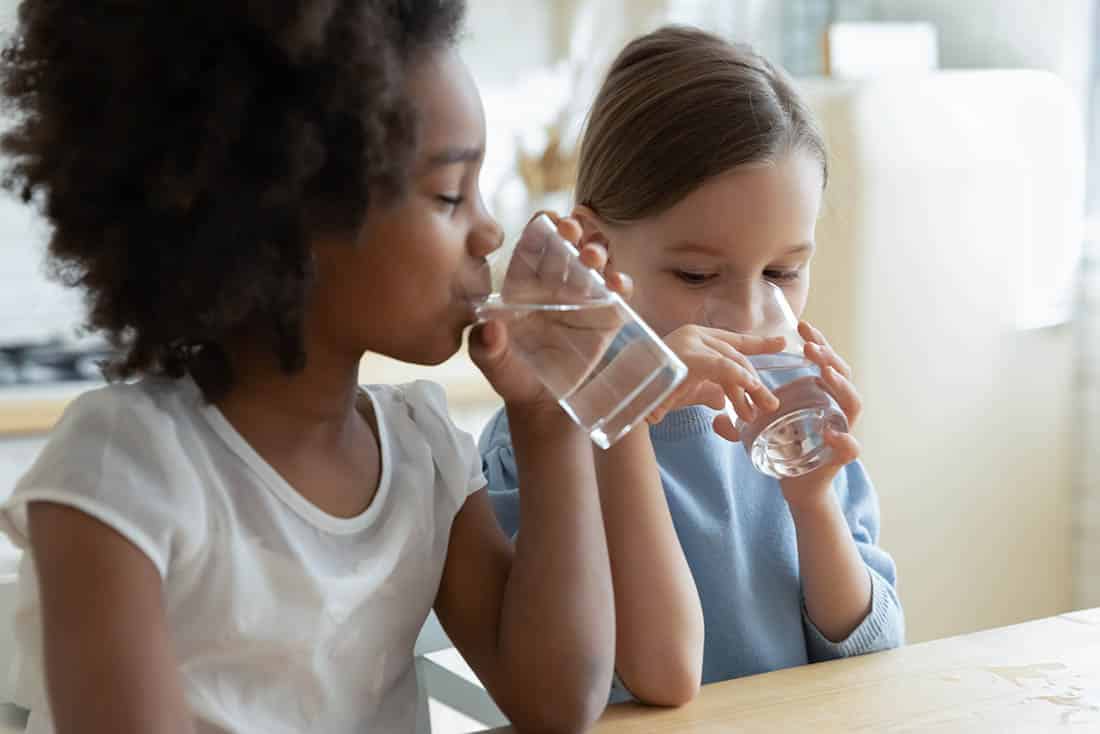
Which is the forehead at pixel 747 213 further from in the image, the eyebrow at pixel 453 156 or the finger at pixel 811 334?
the eyebrow at pixel 453 156

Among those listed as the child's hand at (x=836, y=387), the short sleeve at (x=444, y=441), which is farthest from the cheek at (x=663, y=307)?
the short sleeve at (x=444, y=441)

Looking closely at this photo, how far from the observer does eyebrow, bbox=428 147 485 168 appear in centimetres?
87

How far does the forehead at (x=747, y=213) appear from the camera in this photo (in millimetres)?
1195

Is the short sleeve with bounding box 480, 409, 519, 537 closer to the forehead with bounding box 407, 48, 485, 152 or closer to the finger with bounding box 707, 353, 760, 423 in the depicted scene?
the finger with bounding box 707, 353, 760, 423

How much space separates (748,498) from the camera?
134 centimetres

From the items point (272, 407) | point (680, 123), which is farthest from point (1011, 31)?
point (272, 407)

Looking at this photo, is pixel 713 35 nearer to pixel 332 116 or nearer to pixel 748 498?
pixel 748 498

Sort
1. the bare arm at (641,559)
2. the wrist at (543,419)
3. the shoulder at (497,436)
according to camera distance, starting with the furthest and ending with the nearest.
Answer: the shoulder at (497,436) → the bare arm at (641,559) → the wrist at (543,419)

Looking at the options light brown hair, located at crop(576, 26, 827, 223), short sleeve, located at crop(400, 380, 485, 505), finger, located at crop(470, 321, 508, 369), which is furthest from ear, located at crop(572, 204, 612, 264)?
finger, located at crop(470, 321, 508, 369)

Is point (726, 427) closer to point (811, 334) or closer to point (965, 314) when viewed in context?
point (811, 334)

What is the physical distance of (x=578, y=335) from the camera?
89cm

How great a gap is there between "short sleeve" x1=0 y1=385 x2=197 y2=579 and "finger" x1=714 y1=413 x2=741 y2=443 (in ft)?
1.49

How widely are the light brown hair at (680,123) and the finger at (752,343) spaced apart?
192mm

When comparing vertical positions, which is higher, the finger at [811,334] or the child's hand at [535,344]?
the child's hand at [535,344]
